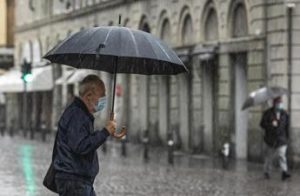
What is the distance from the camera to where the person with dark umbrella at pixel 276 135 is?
22234mm

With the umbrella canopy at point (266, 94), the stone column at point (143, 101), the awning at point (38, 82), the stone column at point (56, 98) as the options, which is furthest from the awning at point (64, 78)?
the umbrella canopy at point (266, 94)

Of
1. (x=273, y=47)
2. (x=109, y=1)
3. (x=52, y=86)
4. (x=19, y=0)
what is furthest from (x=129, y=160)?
(x=19, y=0)

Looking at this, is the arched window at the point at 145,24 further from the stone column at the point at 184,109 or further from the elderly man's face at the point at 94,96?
the elderly man's face at the point at 94,96

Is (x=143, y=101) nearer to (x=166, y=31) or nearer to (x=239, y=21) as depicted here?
(x=166, y=31)

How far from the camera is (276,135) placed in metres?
22.3

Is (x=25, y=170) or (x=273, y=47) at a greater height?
(x=273, y=47)

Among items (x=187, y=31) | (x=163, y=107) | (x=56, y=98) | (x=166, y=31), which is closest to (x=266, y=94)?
(x=187, y=31)

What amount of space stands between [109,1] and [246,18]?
16.4 meters

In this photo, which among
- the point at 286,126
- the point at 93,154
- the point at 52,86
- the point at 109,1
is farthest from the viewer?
the point at 52,86

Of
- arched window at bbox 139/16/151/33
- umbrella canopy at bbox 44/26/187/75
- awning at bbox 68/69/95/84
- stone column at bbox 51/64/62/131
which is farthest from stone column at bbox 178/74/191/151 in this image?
umbrella canopy at bbox 44/26/187/75

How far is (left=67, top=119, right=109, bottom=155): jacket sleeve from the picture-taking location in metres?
8.05

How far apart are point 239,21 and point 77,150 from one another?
22946 millimetres

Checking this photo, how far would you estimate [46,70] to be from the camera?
2264 inches

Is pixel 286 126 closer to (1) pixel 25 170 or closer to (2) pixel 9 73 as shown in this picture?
(1) pixel 25 170
